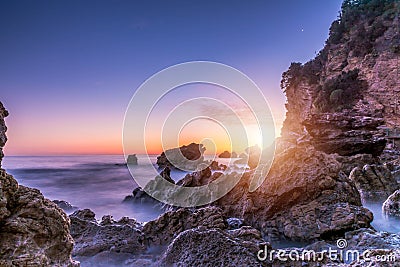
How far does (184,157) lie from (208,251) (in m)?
21.4

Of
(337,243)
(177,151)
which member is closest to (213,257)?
(337,243)

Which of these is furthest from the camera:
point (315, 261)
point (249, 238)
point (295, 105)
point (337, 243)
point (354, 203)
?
point (295, 105)

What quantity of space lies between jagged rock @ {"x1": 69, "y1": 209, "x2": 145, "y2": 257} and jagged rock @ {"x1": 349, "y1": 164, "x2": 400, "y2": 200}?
28.4 ft

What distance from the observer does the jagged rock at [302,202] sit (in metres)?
5.84

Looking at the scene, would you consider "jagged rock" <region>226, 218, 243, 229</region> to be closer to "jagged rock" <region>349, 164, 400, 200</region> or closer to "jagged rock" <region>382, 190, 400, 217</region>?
"jagged rock" <region>382, 190, 400, 217</region>

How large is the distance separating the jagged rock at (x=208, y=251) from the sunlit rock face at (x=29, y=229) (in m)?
1.47

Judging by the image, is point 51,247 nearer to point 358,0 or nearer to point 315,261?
point 315,261

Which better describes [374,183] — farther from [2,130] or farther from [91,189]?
[91,189]

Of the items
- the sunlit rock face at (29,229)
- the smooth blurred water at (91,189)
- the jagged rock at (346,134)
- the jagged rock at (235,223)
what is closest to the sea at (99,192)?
the smooth blurred water at (91,189)

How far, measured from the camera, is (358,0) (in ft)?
105

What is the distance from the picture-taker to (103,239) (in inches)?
205

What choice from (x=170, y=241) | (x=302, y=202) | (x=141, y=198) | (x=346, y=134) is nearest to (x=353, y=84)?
(x=346, y=134)

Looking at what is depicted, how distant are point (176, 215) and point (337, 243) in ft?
9.80

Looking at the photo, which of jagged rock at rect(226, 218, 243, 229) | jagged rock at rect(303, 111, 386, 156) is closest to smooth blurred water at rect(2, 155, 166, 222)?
jagged rock at rect(226, 218, 243, 229)
